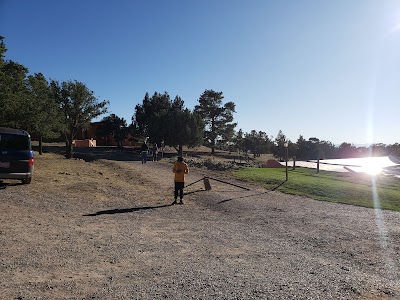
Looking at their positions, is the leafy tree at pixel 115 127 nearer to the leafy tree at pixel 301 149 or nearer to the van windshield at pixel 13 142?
the van windshield at pixel 13 142

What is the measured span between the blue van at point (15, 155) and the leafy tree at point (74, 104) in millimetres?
15199

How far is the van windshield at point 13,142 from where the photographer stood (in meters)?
11.0

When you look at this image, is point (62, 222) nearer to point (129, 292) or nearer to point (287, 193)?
point (129, 292)

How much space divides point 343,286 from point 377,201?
1102cm

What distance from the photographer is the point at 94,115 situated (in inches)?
1114

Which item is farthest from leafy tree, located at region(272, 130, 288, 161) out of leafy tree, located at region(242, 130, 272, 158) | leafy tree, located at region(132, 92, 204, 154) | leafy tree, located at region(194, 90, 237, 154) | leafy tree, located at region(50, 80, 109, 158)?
leafy tree, located at region(50, 80, 109, 158)

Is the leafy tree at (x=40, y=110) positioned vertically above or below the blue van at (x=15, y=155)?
above

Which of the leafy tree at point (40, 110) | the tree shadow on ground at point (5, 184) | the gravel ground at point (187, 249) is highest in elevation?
the leafy tree at point (40, 110)

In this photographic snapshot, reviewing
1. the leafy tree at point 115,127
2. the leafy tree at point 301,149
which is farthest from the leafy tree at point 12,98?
the leafy tree at point 301,149

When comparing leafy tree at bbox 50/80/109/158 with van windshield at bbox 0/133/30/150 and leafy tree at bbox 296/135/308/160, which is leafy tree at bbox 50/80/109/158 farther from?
leafy tree at bbox 296/135/308/160

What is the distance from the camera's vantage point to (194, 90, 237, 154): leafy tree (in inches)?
2217

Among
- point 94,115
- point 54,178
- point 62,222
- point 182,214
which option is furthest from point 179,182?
point 94,115

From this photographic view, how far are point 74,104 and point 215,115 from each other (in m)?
32.8

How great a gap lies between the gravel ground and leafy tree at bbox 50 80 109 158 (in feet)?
52.9
